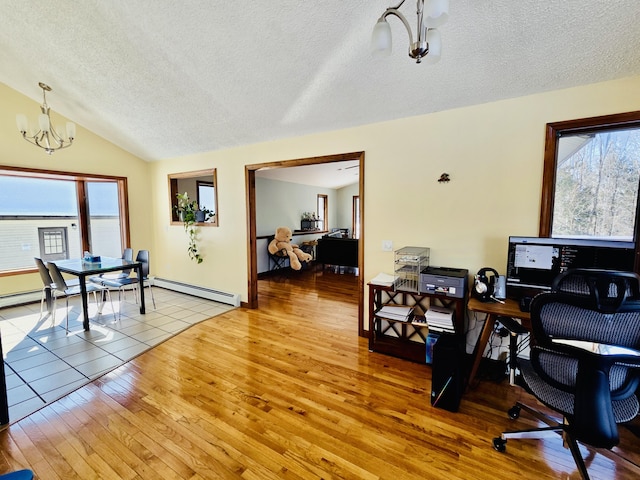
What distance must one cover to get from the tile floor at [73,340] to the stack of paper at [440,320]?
2.84m

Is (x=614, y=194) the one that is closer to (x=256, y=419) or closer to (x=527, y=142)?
(x=527, y=142)

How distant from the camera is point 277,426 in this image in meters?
1.87

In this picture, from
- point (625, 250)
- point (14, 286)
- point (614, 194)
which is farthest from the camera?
point (14, 286)

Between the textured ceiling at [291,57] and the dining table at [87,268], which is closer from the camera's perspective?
the textured ceiling at [291,57]

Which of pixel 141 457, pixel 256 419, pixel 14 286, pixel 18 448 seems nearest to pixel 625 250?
pixel 256 419

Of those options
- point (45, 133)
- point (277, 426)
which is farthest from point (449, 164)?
point (45, 133)

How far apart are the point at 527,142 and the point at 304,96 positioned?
6.57 ft

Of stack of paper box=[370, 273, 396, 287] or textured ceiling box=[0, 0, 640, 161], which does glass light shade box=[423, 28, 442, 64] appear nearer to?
textured ceiling box=[0, 0, 640, 161]

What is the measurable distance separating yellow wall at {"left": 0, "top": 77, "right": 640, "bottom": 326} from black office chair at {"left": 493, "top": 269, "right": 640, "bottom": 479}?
1.17 meters

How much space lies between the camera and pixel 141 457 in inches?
64.4

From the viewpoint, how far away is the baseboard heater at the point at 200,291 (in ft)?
Answer: 14.1

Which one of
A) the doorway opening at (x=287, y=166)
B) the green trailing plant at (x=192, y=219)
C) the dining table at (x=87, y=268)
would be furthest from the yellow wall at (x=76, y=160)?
the doorway opening at (x=287, y=166)

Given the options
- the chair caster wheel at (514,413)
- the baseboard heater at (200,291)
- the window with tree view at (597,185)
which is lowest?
the chair caster wheel at (514,413)

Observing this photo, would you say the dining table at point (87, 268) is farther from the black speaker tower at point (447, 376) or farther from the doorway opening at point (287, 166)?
the black speaker tower at point (447, 376)
